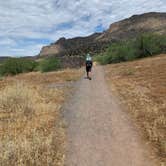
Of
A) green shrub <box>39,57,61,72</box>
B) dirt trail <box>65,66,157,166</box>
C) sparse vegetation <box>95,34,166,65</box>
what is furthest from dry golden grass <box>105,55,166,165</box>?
green shrub <box>39,57,61,72</box>

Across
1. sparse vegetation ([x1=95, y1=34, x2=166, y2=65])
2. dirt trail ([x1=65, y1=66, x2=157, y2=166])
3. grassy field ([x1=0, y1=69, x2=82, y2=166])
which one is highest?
sparse vegetation ([x1=95, y1=34, x2=166, y2=65])

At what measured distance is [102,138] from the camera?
27.0 ft

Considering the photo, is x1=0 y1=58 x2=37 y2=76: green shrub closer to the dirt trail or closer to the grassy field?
the grassy field

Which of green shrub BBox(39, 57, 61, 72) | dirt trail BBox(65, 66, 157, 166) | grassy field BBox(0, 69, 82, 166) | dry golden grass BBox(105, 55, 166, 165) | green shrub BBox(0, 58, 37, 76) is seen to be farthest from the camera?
green shrub BBox(0, 58, 37, 76)

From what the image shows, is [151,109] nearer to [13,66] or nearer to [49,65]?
[49,65]

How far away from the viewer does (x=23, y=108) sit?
1113 cm

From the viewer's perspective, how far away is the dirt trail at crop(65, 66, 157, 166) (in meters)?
6.83

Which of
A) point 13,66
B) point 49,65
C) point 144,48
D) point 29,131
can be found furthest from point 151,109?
point 13,66

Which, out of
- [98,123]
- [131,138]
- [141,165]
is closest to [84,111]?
[98,123]

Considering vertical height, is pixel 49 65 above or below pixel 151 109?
above

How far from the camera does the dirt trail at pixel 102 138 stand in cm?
683

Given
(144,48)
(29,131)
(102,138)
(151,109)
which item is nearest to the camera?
(102,138)

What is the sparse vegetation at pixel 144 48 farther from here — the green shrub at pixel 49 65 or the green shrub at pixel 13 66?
the green shrub at pixel 13 66

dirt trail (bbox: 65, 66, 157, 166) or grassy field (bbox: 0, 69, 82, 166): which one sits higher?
grassy field (bbox: 0, 69, 82, 166)
